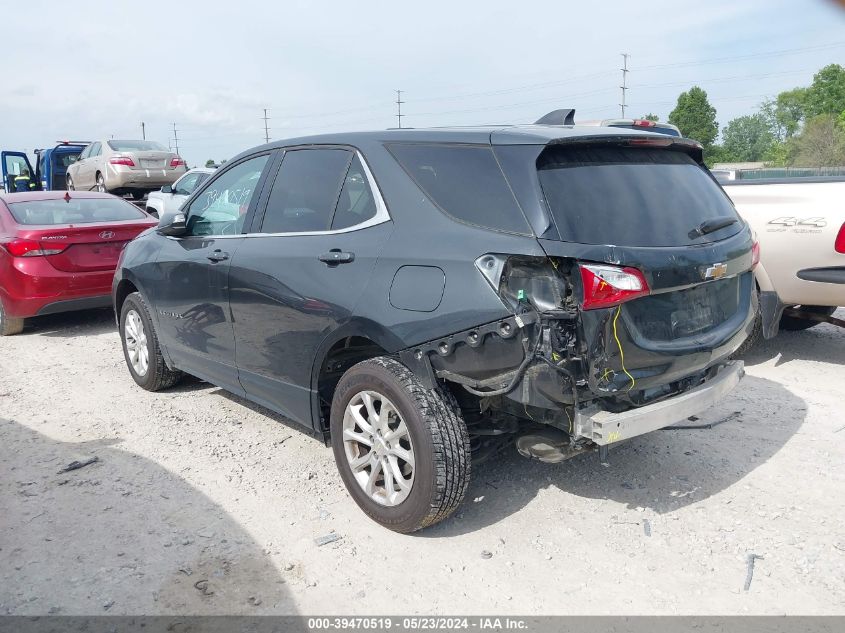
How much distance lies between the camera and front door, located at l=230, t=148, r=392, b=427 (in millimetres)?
3553

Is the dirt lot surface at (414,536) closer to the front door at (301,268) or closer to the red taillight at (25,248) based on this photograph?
the front door at (301,268)

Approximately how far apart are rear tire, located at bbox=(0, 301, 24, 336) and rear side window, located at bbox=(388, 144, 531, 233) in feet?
20.2

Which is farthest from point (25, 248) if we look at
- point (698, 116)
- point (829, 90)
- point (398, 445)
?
point (698, 116)

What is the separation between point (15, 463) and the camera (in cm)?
436

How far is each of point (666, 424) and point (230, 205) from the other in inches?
Result: 118

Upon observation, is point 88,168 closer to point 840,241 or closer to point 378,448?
point 378,448

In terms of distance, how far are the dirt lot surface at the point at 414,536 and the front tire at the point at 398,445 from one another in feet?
0.64

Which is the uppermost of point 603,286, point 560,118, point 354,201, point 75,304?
point 560,118

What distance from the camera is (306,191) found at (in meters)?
3.99

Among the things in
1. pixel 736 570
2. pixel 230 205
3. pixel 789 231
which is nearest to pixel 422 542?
pixel 736 570

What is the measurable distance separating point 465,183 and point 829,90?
3137 inches

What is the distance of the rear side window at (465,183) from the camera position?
3076 millimetres

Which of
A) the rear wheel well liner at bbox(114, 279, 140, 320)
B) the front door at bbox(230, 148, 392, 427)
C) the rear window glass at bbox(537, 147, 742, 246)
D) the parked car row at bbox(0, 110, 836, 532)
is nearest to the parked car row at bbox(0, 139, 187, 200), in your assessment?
the rear wheel well liner at bbox(114, 279, 140, 320)

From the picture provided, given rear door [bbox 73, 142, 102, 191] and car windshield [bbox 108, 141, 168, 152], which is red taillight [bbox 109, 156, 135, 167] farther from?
rear door [bbox 73, 142, 102, 191]
